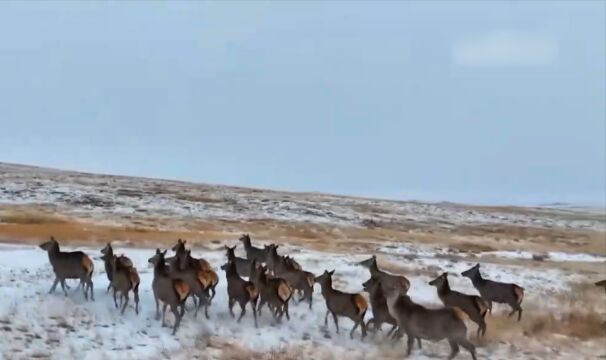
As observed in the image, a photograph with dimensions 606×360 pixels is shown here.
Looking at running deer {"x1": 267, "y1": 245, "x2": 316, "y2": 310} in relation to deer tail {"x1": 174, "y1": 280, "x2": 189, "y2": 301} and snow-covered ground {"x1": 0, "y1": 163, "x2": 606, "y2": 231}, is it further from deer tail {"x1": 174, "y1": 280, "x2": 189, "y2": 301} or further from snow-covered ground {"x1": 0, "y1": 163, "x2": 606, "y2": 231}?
snow-covered ground {"x1": 0, "y1": 163, "x2": 606, "y2": 231}

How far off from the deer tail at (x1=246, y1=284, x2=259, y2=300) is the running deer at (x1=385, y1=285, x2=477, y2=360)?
2750 mm

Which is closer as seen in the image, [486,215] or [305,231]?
[305,231]

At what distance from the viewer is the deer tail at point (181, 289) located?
1568cm

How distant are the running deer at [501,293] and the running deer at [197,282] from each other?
7.01 meters

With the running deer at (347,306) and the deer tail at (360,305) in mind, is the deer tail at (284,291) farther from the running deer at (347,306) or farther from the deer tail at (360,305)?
the deer tail at (360,305)

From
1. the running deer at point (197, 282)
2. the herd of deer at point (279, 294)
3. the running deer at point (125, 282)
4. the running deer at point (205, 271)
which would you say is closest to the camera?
the herd of deer at point (279, 294)

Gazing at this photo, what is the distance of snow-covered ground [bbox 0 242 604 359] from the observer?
14133mm

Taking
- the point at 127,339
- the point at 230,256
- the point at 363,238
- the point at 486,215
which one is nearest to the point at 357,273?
the point at 230,256

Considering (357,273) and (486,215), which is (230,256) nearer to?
A: (357,273)

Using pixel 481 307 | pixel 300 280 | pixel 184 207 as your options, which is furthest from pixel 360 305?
pixel 184 207

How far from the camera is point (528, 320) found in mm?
20188

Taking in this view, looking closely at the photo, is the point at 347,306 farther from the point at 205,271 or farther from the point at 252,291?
the point at 205,271

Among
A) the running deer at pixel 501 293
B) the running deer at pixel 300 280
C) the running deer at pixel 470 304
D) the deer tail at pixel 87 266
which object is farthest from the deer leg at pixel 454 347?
the deer tail at pixel 87 266

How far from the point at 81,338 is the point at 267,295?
13.9 ft
